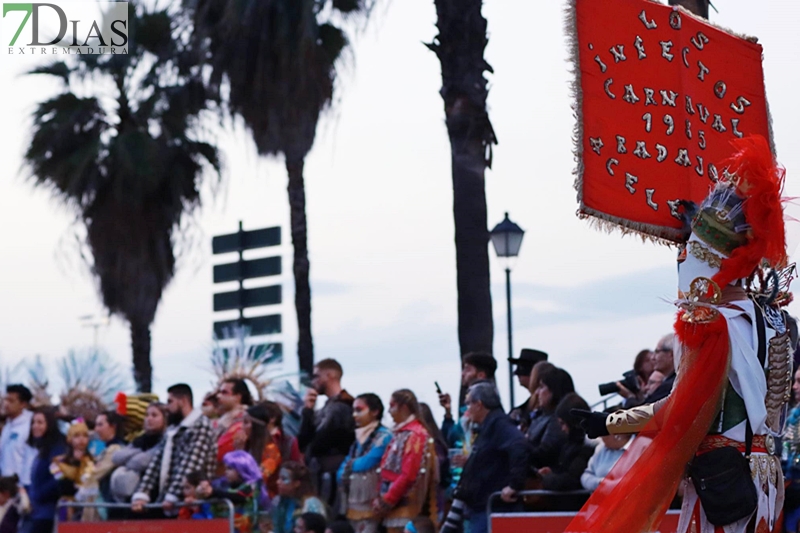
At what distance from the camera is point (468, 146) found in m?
12.8

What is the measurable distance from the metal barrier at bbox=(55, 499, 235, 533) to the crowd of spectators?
0.17 feet

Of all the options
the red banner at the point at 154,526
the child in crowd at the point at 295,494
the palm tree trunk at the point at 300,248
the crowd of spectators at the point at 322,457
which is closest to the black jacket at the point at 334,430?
A: the crowd of spectators at the point at 322,457

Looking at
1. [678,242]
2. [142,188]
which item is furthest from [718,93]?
[142,188]

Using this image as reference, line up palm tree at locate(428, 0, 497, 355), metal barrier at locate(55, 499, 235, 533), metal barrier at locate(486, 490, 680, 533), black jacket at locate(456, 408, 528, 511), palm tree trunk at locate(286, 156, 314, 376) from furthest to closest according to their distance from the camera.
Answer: palm tree trunk at locate(286, 156, 314, 376)
palm tree at locate(428, 0, 497, 355)
metal barrier at locate(55, 499, 235, 533)
black jacket at locate(456, 408, 528, 511)
metal barrier at locate(486, 490, 680, 533)

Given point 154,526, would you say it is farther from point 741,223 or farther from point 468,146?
point 741,223

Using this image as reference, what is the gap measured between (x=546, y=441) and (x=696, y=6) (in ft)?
9.53

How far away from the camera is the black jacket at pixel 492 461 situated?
863 centimetres

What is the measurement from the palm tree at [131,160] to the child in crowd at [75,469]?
29.1ft

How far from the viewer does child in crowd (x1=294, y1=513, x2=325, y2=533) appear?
9.23 meters

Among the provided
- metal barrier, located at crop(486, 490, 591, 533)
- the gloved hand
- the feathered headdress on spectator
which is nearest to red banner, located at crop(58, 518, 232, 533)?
metal barrier, located at crop(486, 490, 591, 533)

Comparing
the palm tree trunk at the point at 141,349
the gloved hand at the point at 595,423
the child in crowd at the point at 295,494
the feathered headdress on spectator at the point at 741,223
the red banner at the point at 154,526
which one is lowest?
the red banner at the point at 154,526

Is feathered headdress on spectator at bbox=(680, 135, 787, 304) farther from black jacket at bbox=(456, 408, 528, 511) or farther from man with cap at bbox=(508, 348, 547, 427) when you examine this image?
man with cap at bbox=(508, 348, 547, 427)

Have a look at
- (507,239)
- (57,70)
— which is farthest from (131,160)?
(507,239)

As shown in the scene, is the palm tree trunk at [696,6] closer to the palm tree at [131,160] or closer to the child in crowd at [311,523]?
the child in crowd at [311,523]
